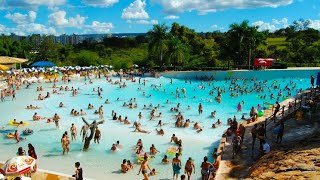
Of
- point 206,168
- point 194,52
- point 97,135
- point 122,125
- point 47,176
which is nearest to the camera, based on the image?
point 206,168

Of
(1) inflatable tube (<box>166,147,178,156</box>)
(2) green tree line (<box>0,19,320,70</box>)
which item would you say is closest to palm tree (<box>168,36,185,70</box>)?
(2) green tree line (<box>0,19,320,70</box>)

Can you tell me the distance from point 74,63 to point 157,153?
1595 inches

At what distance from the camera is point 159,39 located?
156 feet

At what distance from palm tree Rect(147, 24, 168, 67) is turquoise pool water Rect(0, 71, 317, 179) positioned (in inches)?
257

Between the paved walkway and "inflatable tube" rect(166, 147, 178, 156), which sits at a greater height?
the paved walkway

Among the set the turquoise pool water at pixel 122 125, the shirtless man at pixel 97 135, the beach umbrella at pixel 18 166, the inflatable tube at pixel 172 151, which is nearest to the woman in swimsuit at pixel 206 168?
the turquoise pool water at pixel 122 125

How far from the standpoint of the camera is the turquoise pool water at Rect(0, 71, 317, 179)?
1419cm

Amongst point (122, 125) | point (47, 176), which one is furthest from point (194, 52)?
point (47, 176)

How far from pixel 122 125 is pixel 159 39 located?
28.1 m

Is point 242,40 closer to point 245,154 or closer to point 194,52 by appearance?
point 194,52

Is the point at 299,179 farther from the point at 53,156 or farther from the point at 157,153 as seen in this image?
the point at 53,156

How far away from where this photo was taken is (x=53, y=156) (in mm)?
14859

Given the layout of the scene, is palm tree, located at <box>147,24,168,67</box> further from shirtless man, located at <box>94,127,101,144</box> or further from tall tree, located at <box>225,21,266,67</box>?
shirtless man, located at <box>94,127,101,144</box>

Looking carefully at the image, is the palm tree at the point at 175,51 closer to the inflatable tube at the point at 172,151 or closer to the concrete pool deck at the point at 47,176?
the inflatable tube at the point at 172,151
